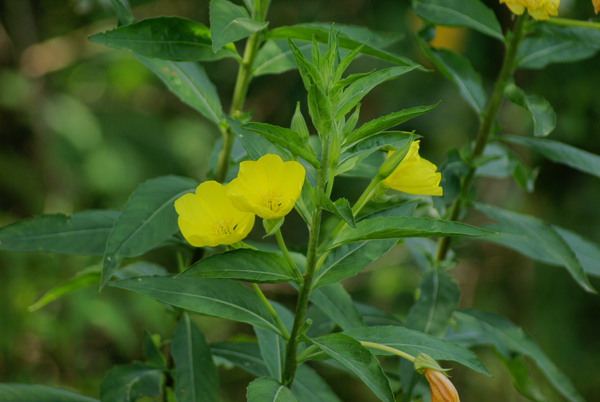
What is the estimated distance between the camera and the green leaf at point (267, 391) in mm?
458

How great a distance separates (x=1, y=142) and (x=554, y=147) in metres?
2.57

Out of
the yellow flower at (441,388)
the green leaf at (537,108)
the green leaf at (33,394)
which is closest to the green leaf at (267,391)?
the yellow flower at (441,388)

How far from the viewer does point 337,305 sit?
2.12ft

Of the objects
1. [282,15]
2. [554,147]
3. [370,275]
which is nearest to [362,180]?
[370,275]

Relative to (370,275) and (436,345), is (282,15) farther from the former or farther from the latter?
(436,345)

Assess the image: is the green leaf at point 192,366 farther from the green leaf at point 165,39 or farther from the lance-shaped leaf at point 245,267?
the green leaf at point 165,39

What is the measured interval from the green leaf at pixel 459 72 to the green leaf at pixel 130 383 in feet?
2.06

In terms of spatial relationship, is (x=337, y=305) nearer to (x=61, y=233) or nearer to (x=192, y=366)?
(x=192, y=366)

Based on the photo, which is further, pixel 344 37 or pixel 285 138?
pixel 344 37

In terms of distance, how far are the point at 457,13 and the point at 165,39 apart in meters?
0.46

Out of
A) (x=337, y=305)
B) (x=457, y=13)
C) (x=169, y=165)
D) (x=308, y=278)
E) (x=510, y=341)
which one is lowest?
(x=169, y=165)

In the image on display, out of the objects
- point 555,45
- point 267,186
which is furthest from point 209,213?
point 555,45

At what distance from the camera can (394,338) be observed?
20.9 inches

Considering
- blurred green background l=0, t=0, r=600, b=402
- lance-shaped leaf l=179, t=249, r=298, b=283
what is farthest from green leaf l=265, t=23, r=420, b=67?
blurred green background l=0, t=0, r=600, b=402
